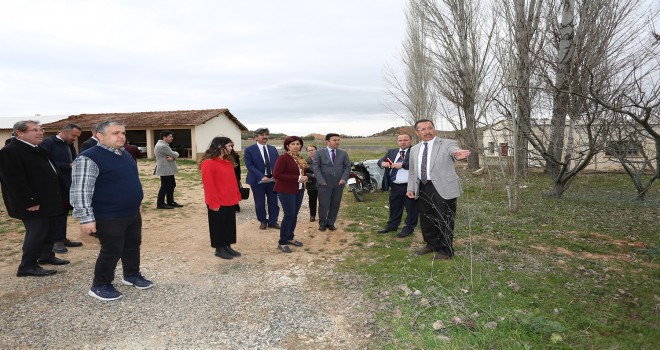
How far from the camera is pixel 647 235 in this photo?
6555 mm

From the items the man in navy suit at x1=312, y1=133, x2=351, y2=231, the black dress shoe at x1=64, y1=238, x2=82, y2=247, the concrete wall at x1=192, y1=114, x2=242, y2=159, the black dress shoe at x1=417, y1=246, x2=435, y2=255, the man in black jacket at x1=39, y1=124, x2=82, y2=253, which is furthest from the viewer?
the concrete wall at x1=192, y1=114, x2=242, y2=159

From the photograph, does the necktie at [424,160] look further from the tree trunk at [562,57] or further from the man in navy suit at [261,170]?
the tree trunk at [562,57]

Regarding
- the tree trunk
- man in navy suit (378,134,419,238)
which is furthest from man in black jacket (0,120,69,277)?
the tree trunk

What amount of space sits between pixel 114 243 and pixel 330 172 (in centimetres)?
380

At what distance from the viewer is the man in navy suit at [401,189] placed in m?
6.55

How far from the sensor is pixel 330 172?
22.4ft

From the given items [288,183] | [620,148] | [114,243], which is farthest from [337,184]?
[620,148]

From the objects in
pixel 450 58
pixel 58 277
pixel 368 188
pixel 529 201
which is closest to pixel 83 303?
pixel 58 277

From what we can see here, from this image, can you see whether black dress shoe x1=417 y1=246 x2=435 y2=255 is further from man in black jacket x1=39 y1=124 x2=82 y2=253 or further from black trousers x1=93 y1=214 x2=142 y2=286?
man in black jacket x1=39 y1=124 x2=82 y2=253

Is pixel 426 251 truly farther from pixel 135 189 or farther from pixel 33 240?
pixel 33 240

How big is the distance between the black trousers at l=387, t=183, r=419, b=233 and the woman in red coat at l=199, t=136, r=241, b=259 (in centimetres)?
298

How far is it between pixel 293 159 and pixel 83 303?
3.30 m

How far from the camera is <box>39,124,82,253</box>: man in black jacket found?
5629 millimetres

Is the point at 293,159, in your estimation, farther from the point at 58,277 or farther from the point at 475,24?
the point at 475,24
